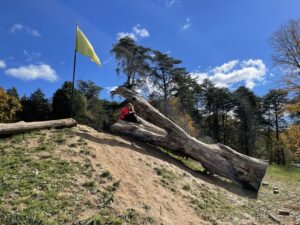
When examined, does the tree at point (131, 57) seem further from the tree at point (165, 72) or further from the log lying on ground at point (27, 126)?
the log lying on ground at point (27, 126)

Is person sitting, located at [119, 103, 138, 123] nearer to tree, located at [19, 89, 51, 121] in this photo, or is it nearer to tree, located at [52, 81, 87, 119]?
tree, located at [52, 81, 87, 119]

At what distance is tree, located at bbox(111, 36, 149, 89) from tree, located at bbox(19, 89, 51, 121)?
885 cm

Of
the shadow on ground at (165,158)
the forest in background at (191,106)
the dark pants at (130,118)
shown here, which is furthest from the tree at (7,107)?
the shadow on ground at (165,158)

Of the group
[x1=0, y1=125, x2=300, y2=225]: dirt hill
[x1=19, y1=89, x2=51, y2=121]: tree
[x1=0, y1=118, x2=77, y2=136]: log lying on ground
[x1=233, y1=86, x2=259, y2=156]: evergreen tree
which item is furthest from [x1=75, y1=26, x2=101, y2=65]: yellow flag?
[x1=233, y1=86, x2=259, y2=156]: evergreen tree

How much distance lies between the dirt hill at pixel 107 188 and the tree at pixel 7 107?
22409 millimetres

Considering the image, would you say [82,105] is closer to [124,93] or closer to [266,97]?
[124,93]

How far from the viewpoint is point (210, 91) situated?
46.2 metres

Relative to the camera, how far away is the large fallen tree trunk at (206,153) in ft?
36.9

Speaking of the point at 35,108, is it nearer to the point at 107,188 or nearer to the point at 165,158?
the point at 165,158

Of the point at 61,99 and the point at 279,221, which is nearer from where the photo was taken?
the point at 279,221

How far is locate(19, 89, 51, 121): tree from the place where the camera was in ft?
104

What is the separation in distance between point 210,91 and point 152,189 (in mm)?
39841

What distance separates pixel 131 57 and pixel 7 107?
14.1m

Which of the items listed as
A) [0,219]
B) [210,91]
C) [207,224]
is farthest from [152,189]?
[210,91]
